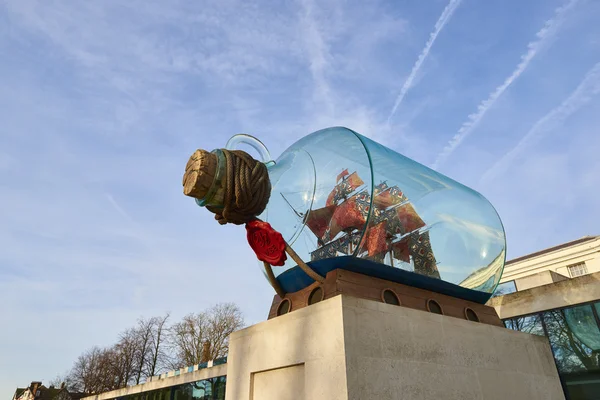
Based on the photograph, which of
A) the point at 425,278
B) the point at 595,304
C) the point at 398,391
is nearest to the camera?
the point at 398,391

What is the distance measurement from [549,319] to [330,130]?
930 cm

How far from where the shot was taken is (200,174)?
3746 millimetres

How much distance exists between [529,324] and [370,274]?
876 centimetres

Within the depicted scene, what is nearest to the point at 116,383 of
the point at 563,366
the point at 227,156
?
the point at 563,366

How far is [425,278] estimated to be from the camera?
178 inches

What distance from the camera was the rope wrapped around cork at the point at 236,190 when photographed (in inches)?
150

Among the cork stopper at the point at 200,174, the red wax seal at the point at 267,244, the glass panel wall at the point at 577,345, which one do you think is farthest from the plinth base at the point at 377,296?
the glass panel wall at the point at 577,345

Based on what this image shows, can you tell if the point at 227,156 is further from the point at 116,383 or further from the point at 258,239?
the point at 116,383

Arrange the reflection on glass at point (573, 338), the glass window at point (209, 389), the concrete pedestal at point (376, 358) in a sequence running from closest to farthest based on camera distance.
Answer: the concrete pedestal at point (376, 358)
the reflection on glass at point (573, 338)
the glass window at point (209, 389)

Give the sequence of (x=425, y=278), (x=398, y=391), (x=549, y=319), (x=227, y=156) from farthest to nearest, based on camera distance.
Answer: (x=549, y=319), (x=425, y=278), (x=227, y=156), (x=398, y=391)

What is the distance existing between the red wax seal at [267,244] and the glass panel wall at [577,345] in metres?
9.29

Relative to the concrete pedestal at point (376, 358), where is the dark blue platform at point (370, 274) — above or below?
above

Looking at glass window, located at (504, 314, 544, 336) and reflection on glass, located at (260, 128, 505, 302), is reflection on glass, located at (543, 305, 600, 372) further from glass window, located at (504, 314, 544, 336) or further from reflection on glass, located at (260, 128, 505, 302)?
reflection on glass, located at (260, 128, 505, 302)

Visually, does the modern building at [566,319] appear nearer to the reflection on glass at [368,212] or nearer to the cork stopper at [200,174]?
the reflection on glass at [368,212]
